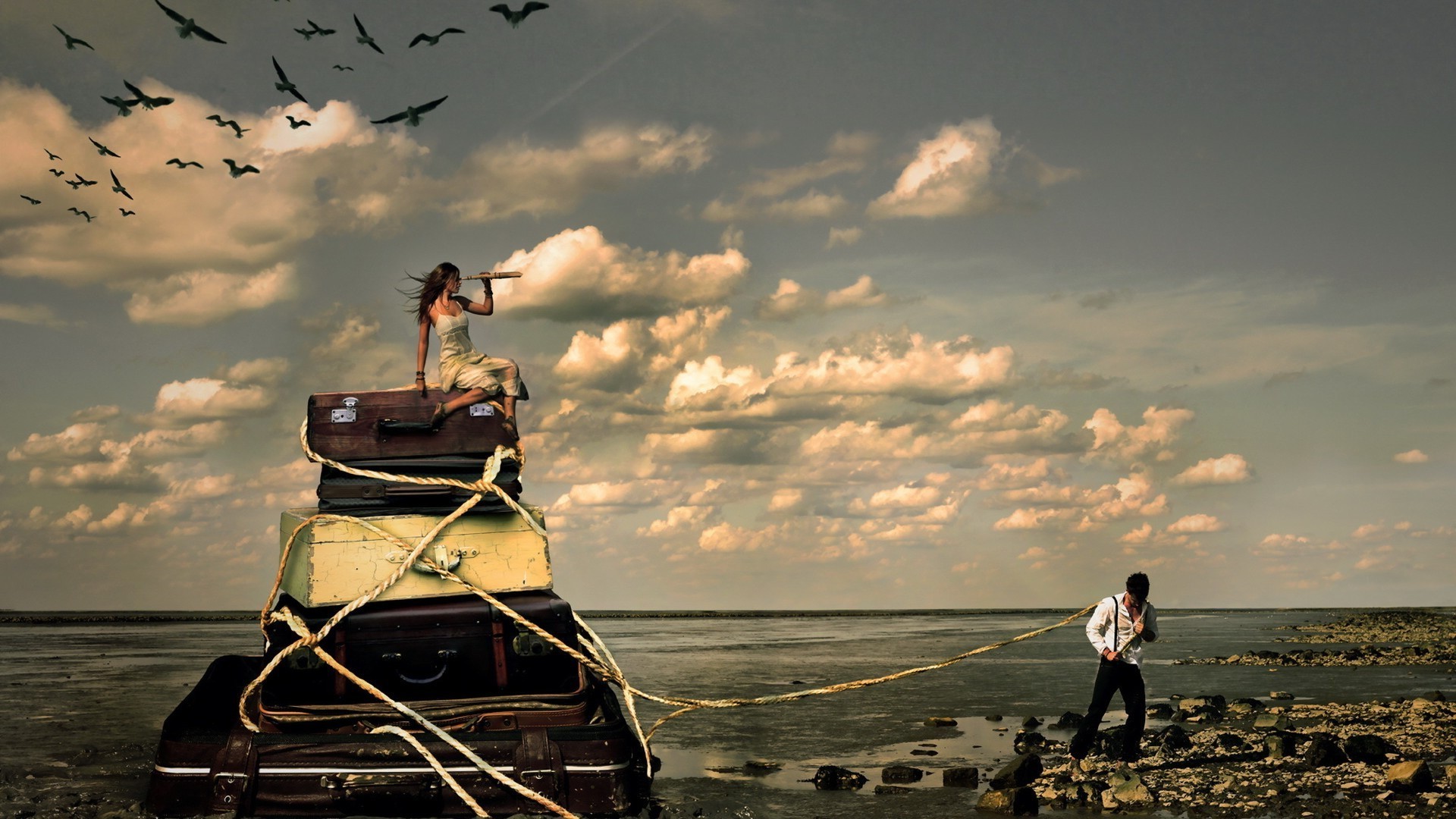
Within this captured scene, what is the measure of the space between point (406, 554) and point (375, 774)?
5.42ft

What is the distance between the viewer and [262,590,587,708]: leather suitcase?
28.0 ft

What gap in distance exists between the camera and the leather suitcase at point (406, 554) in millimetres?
8711

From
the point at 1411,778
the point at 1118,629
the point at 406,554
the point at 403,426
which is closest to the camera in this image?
the point at 406,554

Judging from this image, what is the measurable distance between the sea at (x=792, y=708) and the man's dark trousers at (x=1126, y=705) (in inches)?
46.1

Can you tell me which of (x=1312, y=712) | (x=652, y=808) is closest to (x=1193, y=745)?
(x=1312, y=712)

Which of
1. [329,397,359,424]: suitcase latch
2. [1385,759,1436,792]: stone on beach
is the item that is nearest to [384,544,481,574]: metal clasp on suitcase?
[329,397,359,424]: suitcase latch

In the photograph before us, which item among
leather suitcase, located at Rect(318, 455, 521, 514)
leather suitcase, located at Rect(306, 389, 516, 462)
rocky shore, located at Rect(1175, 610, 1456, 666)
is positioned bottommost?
rocky shore, located at Rect(1175, 610, 1456, 666)

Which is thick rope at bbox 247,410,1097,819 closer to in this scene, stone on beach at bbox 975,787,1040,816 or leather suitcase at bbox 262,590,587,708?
leather suitcase at bbox 262,590,587,708

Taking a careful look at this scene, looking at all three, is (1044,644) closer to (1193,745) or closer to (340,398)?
(1193,745)

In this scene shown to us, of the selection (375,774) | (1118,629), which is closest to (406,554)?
(375,774)

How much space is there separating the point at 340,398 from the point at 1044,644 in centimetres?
3615

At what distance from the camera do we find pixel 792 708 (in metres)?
18.2

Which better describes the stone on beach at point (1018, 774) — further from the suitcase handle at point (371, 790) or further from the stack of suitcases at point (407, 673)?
the suitcase handle at point (371, 790)

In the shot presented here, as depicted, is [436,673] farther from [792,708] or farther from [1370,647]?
[1370,647]
